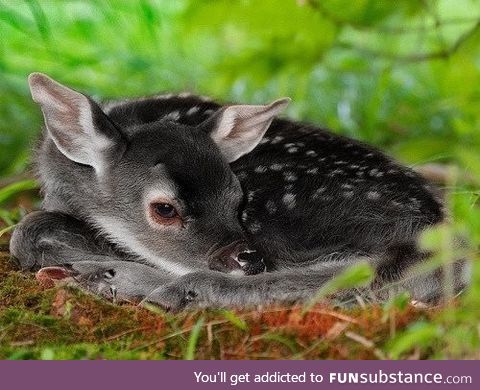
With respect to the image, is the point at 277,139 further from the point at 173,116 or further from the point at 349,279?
the point at 349,279

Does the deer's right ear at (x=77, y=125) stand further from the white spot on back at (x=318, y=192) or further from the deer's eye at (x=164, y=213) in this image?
the white spot on back at (x=318, y=192)

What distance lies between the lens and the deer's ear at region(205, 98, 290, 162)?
155 inches

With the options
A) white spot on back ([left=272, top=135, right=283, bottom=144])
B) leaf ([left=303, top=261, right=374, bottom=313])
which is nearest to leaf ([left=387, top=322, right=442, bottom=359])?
leaf ([left=303, top=261, right=374, bottom=313])

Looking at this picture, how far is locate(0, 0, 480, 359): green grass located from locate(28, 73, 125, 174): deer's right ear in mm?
549

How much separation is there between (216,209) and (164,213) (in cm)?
20

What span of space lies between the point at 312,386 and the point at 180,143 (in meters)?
1.21

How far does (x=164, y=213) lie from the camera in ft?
12.1

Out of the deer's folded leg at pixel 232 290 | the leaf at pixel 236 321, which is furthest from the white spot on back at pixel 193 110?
the leaf at pixel 236 321

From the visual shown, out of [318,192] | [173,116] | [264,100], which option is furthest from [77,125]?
[264,100]

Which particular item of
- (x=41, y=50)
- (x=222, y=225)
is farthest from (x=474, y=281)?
(x=41, y=50)

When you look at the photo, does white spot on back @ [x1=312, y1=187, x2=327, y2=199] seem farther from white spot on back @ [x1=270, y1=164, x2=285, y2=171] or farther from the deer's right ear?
the deer's right ear

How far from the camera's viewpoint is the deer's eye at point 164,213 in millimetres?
3654

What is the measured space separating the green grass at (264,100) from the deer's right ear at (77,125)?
549 millimetres

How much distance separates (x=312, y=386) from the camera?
2.89 metres
